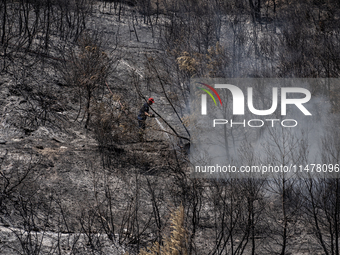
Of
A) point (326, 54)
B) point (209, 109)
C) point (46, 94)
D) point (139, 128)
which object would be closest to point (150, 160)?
point (139, 128)

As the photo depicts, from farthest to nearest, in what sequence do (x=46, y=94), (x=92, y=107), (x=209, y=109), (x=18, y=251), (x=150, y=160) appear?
(x=209, y=109) → (x=46, y=94) → (x=92, y=107) → (x=150, y=160) → (x=18, y=251)

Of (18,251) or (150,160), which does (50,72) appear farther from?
(18,251)

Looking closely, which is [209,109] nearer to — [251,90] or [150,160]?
[251,90]

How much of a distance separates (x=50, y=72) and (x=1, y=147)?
681 centimetres

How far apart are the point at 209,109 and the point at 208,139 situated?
1.74 meters

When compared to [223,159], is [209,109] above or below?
above

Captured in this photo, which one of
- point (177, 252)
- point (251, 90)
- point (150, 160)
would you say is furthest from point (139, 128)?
point (177, 252)

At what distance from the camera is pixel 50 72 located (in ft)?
59.7

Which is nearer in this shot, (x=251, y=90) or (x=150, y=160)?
(x=150, y=160)

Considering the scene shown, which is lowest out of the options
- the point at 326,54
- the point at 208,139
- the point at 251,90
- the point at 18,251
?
the point at 18,251

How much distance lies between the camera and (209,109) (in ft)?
58.0

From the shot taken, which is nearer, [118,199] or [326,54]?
[118,199]

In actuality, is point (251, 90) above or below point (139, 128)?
above

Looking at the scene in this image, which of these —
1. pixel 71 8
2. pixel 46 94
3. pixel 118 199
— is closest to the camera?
pixel 118 199
